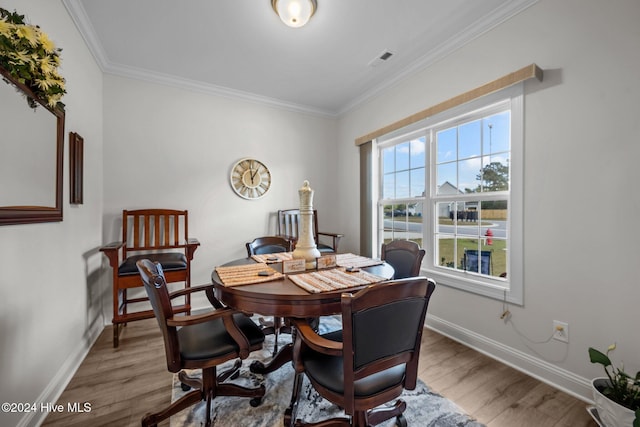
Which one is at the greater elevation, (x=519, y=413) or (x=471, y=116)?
(x=471, y=116)

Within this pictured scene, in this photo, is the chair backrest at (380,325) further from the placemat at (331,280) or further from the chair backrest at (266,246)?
the chair backrest at (266,246)

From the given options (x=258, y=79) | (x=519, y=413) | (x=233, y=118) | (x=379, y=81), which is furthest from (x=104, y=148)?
(x=519, y=413)

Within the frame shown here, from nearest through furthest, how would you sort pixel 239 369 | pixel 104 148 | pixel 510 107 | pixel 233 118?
1. pixel 239 369
2. pixel 510 107
3. pixel 104 148
4. pixel 233 118

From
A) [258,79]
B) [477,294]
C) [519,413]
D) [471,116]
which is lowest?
[519,413]

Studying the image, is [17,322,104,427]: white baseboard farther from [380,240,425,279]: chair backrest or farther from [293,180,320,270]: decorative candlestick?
[380,240,425,279]: chair backrest

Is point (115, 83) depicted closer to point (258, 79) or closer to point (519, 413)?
point (258, 79)

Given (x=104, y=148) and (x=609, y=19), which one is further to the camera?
(x=104, y=148)

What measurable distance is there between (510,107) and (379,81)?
61.0 inches

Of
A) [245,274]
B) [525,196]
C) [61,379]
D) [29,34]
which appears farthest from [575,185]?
[61,379]

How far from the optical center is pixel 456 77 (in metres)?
2.36

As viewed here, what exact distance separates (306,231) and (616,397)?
6.05 feet

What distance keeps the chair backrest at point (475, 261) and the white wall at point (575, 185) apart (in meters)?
0.29

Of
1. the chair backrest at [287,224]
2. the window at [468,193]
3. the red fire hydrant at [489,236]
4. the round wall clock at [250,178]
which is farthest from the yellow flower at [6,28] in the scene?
the red fire hydrant at [489,236]

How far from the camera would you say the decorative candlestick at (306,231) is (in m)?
1.72
